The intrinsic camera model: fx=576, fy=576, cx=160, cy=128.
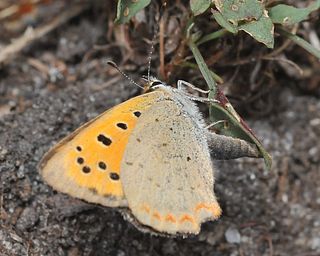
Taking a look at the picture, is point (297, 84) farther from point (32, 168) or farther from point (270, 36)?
point (32, 168)

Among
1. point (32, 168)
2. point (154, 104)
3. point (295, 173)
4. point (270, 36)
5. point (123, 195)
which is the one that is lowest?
point (295, 173)

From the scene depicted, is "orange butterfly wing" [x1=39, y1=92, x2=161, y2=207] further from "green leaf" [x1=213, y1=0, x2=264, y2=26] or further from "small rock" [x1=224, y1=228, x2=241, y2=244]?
"small rock" [x1=224, y1=228, x2=241, y2=244]

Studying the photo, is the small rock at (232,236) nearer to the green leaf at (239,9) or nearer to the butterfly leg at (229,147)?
the butterfly leg at (229,147)

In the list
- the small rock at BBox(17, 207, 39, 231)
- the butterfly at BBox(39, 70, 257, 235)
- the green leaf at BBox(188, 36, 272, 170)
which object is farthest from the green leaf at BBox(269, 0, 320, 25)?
the small rock at BBox(17, 207, 39, 231)

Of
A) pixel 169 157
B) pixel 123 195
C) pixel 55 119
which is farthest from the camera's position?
pixel 55 119

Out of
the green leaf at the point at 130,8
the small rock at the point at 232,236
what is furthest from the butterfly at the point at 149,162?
the small rock at the point at 232,236

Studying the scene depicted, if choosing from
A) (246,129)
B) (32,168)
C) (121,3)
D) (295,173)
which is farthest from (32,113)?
(295,173)

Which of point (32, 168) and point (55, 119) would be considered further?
point (55, 119)
